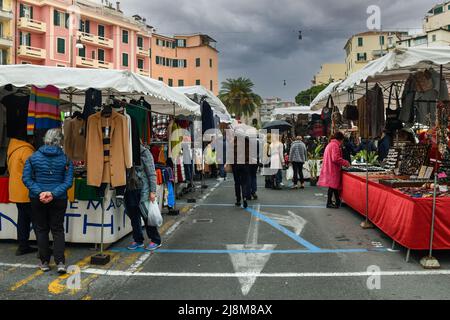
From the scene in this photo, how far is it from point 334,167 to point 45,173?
685cm

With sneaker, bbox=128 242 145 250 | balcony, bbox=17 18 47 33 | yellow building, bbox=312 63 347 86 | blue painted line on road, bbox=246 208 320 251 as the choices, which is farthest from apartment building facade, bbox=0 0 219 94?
yellow building, bbox=312 63 347 86

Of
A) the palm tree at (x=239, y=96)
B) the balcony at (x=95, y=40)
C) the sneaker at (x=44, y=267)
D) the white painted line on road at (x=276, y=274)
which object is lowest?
the white painted line on road at (x=276, y=274)

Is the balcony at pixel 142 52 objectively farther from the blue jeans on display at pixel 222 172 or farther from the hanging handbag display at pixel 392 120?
the hanging handbag display at pixel 392 120

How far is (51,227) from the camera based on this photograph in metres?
5.12

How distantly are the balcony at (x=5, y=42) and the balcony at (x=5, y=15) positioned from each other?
1716mm

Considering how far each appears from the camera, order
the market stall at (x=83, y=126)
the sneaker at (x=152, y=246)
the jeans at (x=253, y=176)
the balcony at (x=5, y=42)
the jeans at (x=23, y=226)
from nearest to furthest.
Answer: the market stall at (x=83, y=126), the jeans at (x=23, y=226), the sneaker at (x=152, y=246), the jeans at (x=253, y=176), the balcony at (x=5, y=42)

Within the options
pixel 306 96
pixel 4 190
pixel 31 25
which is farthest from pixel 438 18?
pixel 4 190

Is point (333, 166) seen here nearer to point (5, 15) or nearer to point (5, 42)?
point (5, 42)

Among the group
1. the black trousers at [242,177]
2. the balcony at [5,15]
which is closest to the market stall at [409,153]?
the black trousers at [242,177]

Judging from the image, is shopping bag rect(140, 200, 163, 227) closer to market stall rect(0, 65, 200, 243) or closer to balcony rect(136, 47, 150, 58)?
market stall rect(0, 65, 200, 243)

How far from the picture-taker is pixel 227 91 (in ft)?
193

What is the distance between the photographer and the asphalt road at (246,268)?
14.3 ft

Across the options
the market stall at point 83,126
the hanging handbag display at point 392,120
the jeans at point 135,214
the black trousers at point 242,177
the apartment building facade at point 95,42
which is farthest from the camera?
the apartment building facade at point 95,42

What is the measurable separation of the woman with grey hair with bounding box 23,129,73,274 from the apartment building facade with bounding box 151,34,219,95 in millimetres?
55017
